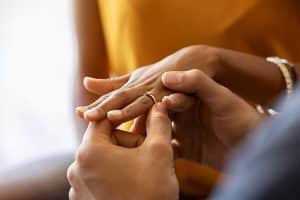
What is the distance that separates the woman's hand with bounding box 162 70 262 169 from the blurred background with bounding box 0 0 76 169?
757 millimetres

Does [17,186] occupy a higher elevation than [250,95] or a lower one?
lower

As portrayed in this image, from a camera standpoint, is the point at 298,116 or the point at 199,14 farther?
the point at 199,14

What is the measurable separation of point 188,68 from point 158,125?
160 millimetres

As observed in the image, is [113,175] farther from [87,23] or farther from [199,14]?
[87,23]

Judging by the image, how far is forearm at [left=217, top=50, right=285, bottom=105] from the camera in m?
1.05

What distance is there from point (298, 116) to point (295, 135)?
19 mm

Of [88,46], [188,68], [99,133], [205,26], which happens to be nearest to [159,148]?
[99,133]

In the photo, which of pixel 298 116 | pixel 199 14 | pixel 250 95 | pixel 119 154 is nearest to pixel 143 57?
pixel 199 14

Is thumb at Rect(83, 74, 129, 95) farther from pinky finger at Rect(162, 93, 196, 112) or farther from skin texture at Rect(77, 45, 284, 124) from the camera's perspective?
pinky finger at Rect(162, 93, 196, 112)

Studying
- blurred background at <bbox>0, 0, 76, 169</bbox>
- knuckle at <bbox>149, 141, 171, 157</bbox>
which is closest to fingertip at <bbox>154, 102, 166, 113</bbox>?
knuckle at <bbox>149, 141, 171, 157</bbox>

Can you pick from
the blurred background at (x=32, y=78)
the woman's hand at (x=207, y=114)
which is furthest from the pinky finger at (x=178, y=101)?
the blurred background at (x=32, y=78)

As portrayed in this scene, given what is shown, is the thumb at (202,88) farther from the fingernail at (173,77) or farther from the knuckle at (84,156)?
the knuckle at (84,156)

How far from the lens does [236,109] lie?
95cm

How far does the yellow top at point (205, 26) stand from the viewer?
1186 mm
